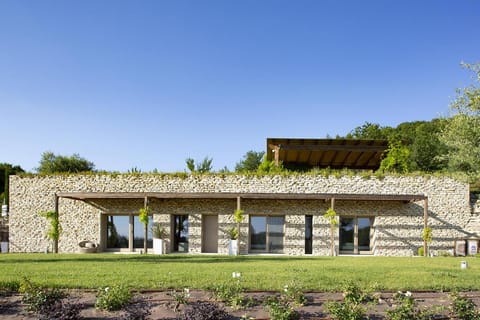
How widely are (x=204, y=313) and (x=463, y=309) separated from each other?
3.95 m

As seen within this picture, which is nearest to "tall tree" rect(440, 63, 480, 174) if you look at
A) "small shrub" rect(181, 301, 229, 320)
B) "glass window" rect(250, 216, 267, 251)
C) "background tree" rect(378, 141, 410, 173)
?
"background tree" rect(378, 141, 410, 173)

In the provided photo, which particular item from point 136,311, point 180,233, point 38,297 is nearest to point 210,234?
point 180,233

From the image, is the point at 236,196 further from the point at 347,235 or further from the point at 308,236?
the point at 347,235

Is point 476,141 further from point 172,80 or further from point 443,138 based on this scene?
point 172,80

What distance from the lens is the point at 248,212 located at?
18031 millimetres

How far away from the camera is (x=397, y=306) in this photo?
608 cm

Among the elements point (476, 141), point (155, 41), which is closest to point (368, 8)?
point (476, 141)

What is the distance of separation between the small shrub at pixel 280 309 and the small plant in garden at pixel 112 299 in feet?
7.52

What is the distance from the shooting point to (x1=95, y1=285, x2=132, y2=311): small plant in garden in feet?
20.7

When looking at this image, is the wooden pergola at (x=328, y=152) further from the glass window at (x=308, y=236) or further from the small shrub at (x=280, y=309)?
the small shrub at (x=280, y=309)

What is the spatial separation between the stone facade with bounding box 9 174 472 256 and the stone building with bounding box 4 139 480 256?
0.04 metres

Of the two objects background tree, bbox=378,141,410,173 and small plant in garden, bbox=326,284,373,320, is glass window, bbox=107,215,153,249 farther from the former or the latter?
small plant in garden, bbox=326,284,373,320

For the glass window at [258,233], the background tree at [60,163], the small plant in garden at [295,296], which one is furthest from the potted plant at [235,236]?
the background tree at [60,163]

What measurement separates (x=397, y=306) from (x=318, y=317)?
122 cm
